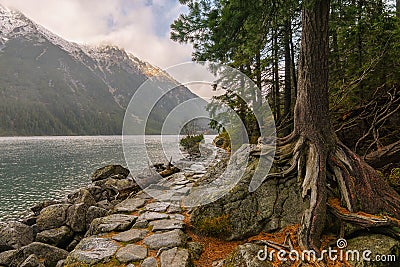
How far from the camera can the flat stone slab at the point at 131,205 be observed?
19.1ft

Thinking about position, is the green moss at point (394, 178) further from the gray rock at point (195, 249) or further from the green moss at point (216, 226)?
the gray rock at point (195, 249)

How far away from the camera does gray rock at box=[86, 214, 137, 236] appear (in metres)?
4.73

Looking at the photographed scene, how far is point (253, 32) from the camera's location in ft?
17.2

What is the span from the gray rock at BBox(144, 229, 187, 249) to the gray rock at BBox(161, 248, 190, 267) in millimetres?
226

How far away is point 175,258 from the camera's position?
3570 millimetres

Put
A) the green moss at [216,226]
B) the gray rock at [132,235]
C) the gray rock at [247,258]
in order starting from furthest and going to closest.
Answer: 1. the green moss at [216,226]
2. the gray rock at [132,235]
3. the gray rock at [247,258]

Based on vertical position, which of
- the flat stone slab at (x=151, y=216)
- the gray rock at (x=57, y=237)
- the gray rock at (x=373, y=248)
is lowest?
the gray rock at (x=57, y=237)

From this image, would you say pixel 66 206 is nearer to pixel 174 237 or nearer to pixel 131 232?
pixel 131 232

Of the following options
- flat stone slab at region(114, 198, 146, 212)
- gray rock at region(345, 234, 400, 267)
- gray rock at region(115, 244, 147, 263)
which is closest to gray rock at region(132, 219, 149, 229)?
gray rock at region(115, 244, 147, 263)

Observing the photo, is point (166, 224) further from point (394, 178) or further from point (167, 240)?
point (394, 178)

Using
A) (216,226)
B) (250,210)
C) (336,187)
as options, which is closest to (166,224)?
(216,226)

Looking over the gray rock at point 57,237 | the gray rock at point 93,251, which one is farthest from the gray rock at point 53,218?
the gray rock at point 93,251

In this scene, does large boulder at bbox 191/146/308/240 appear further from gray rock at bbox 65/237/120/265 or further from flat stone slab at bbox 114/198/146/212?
flat stone slab at bbox 114/198/146/212

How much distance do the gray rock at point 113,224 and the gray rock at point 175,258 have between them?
1.40 metres
